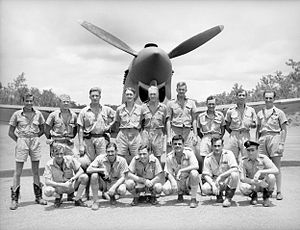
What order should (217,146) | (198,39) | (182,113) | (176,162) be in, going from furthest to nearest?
(198,39) < (182,113) < (176,162) < (217,146)

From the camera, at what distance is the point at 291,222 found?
4.11 m

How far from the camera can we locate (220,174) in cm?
542

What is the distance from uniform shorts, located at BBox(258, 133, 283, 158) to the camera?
5.77 m

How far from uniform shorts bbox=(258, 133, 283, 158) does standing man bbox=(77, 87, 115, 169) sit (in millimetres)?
2848

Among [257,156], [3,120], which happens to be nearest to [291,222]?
[257,156]

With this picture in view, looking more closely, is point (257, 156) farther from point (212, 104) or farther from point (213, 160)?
point (212, 104)

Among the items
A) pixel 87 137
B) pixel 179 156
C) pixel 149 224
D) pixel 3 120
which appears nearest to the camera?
pixel 149 224

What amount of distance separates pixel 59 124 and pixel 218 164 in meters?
2.95

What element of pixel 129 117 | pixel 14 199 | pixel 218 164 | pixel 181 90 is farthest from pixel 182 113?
pixel 14 199

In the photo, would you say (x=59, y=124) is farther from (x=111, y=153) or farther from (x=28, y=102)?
(x=111, y=153)

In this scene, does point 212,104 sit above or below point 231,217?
above

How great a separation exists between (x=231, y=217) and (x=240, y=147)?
1940 mm

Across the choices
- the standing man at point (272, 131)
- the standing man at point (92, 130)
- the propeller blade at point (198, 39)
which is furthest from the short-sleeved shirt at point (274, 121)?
the propeller blade at point (198, 39)

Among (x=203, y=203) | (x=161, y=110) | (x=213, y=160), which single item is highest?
(x=161, y=110)
